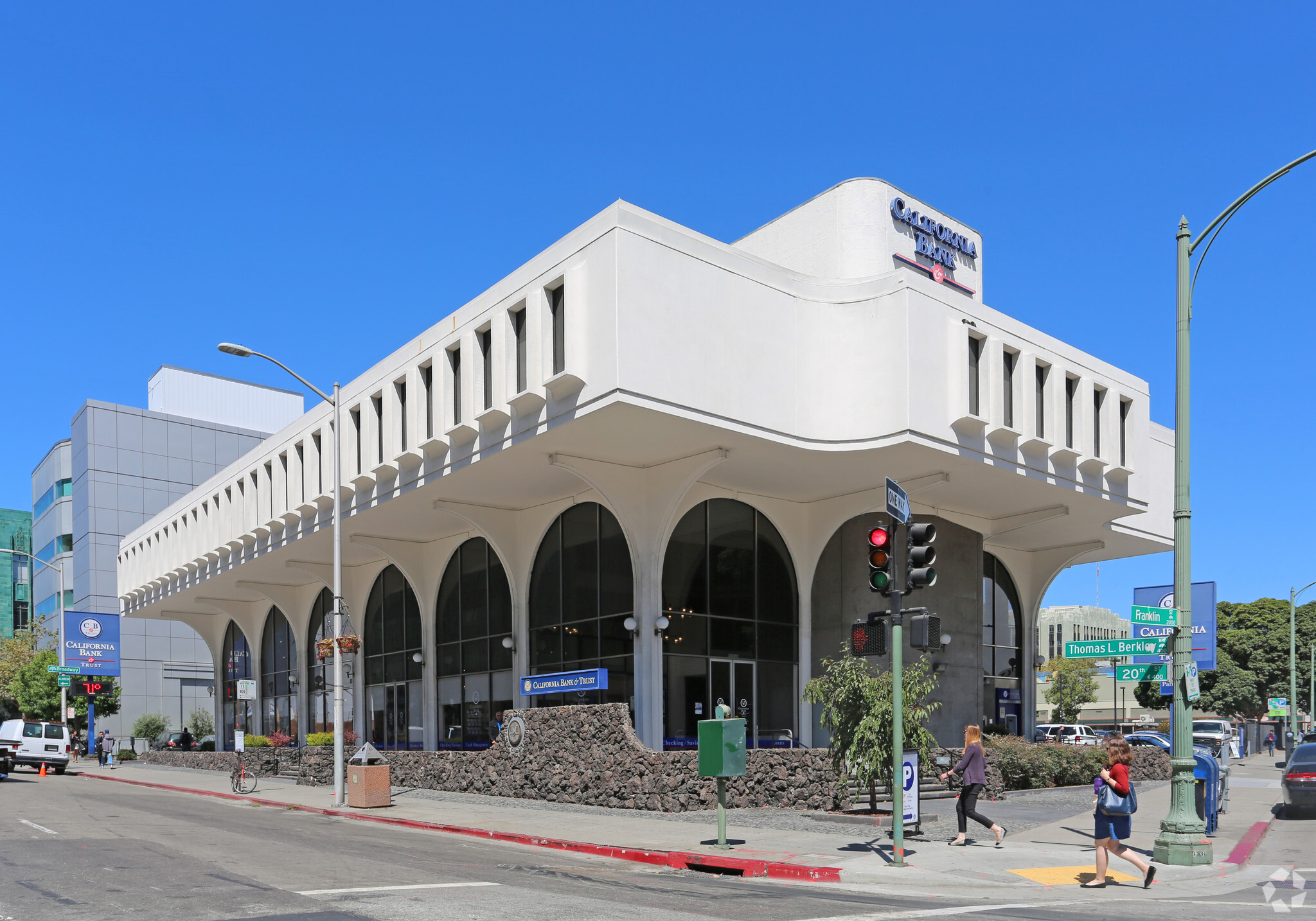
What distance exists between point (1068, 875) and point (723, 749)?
15.5 ft

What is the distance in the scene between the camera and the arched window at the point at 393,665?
127 ft

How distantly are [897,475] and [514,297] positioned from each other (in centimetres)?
1003

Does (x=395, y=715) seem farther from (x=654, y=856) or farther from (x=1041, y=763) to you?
(x=654, y=856)

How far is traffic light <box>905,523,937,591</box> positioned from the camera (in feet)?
46.8

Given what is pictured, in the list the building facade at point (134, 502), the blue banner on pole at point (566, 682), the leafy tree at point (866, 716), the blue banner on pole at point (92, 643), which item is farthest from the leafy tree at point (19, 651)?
the leafy tree at point (866, 716)

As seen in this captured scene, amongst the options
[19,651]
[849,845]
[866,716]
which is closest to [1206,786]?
[866,716]

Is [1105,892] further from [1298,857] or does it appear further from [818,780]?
[818,780]

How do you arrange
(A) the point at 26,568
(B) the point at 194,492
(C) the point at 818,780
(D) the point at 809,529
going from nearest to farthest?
(C) the point at 818,780 < (D) the point at 809,529 < (B) the point at 194,492 < (A) the point at 26,568

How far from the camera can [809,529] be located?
104 ft

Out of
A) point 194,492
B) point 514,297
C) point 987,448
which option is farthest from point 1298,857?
point 194,492

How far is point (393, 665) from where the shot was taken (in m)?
39.9

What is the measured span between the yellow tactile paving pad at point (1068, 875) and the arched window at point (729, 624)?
13.9 metres

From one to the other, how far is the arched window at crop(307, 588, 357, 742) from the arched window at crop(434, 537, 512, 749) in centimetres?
826

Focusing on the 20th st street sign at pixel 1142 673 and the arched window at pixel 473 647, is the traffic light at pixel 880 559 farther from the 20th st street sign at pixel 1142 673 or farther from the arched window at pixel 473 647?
the arched window at pixel 473 647
